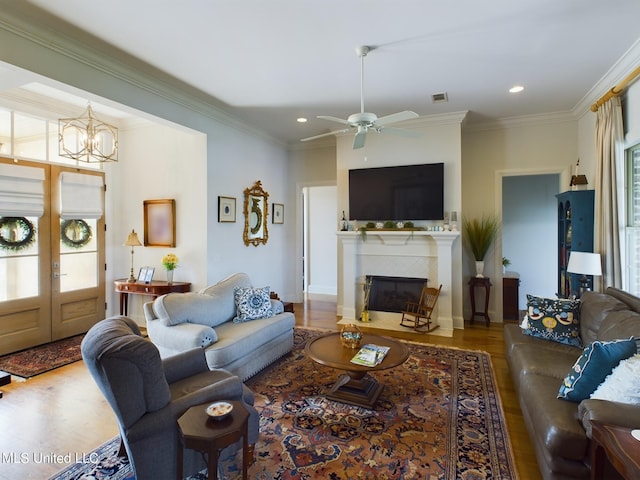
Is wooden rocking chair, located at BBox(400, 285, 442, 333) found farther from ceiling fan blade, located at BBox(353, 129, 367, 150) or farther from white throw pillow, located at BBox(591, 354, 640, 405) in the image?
white throw pillow, located at BBox(591, 354, 640, 405)

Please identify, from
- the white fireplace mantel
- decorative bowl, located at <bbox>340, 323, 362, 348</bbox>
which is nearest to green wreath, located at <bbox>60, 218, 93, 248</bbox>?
the white fireplace mantel

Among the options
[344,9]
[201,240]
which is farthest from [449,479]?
[201,240]

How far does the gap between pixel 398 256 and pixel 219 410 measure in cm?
402

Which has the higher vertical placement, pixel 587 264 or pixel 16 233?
pixel 16 233

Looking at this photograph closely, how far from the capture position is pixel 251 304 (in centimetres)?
380

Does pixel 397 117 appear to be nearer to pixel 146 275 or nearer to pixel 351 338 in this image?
pixel 351 338

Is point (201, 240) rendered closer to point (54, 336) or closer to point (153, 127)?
point (153, 127)

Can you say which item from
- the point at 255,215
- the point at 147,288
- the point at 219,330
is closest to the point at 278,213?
the point at 255,215

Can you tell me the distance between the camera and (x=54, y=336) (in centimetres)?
445

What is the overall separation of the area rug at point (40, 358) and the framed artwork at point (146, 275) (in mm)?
1074

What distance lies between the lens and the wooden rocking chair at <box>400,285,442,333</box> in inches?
191

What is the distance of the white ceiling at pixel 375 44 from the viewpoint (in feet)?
8.30

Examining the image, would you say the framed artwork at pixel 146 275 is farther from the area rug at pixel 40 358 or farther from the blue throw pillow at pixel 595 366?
the blue throw pillow at pixel 595 366

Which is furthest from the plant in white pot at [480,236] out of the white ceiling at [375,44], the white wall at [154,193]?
the white wall at [154,193]
